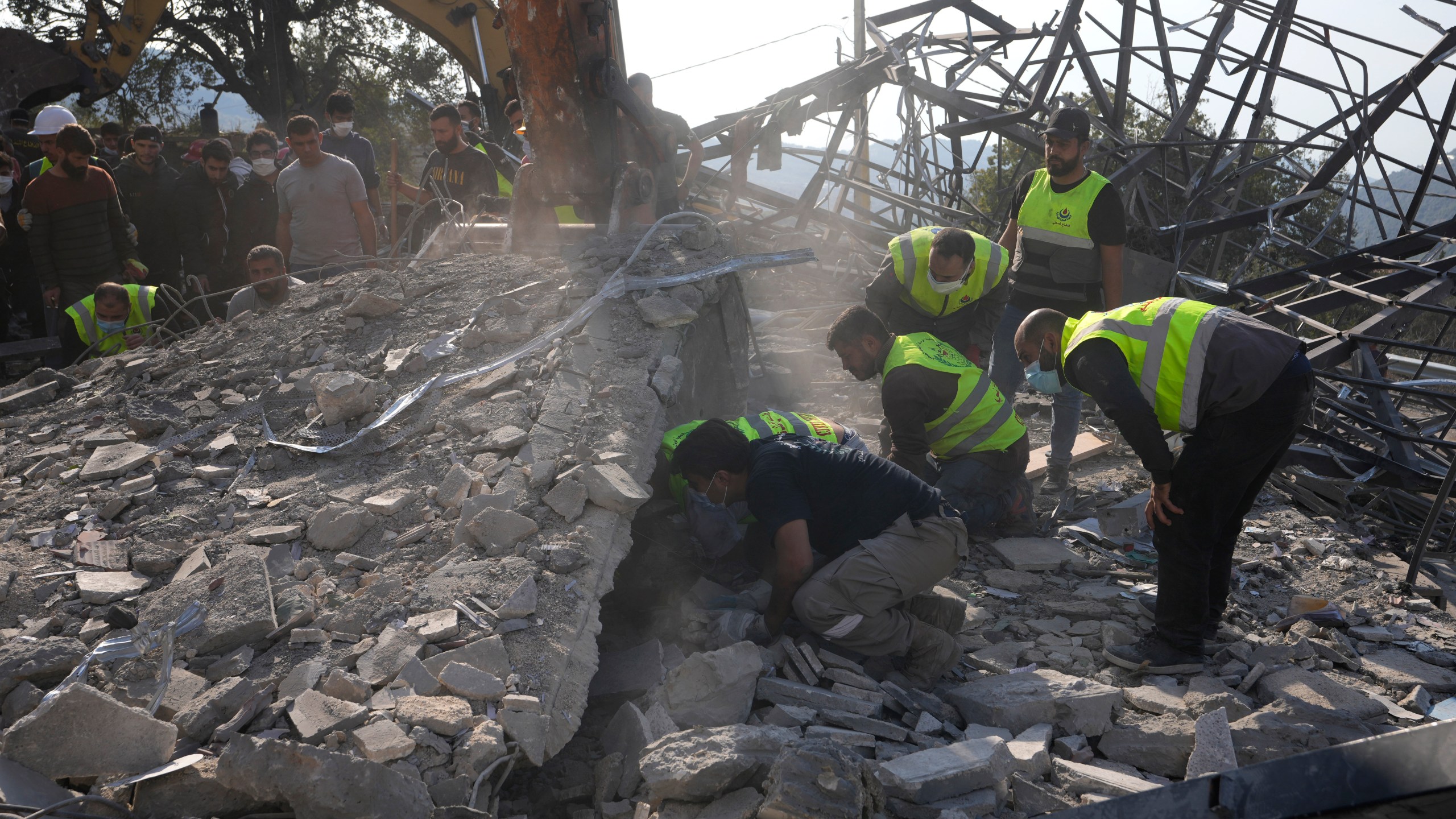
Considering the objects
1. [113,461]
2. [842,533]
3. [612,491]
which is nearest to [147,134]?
[113,461]

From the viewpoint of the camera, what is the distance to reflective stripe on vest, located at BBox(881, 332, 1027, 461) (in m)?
4.07

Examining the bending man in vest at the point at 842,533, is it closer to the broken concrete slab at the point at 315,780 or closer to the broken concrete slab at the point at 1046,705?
the broken concrete slab at the point at 1046,705

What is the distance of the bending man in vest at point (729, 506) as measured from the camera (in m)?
3.59

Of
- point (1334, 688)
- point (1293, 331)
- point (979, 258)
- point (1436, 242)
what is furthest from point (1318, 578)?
point (1436, 242)

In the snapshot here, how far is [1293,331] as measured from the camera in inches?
210

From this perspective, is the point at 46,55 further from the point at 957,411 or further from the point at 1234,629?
the point at 1234,629

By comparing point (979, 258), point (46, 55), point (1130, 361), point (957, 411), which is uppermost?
point (46, 55)

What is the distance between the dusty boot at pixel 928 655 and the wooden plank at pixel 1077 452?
2332 millimetres

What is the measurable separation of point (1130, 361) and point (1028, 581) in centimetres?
143

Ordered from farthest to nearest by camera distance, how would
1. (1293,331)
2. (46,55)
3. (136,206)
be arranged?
1. (46,55)
2. (136,206)
3. (1293,331)

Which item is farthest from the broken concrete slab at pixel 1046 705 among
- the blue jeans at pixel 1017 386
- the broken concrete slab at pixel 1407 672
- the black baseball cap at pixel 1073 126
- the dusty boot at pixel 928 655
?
the black baseball cap at pixel 1073 126

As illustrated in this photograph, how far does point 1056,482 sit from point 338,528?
385 cm

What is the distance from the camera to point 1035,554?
172 inches

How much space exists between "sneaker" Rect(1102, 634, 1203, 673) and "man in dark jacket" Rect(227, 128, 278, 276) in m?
6.66
